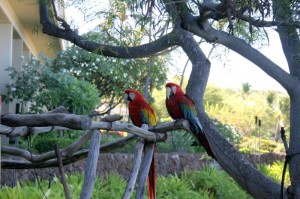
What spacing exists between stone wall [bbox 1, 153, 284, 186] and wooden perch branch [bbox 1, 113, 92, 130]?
17.4 feet

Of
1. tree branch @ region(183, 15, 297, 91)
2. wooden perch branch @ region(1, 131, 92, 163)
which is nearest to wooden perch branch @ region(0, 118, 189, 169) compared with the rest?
wooden perch branch @ region(1, 131, 92, 163)

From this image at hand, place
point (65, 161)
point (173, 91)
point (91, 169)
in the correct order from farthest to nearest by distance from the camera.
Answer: point (173, 91) → point (65, 161) → point (91, 169)

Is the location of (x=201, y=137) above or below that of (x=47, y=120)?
below

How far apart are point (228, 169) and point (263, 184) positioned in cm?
38

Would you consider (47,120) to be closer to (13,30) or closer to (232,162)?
(232,162)

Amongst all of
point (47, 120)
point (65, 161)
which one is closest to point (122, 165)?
point (65, 161)

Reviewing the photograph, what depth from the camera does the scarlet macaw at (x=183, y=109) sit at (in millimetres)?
4754

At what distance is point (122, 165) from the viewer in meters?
9.55

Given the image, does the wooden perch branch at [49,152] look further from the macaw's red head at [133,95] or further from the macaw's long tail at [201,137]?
the macaw's red head at [133,95]

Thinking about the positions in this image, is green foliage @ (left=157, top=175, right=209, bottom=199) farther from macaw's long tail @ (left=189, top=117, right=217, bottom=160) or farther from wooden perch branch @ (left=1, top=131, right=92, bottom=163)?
wooden perch branch @ (left=1, top=131, right=92, bottom=163)

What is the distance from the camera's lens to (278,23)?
15.8ft

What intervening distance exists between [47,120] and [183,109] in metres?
2.59

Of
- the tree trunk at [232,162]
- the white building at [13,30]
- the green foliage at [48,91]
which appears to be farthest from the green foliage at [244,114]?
the tree trunk at [232,162]

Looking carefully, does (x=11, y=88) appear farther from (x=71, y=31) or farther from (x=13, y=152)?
(x=13, y=152)
